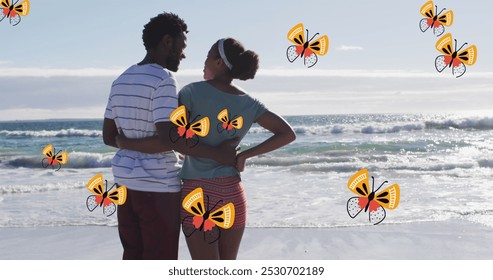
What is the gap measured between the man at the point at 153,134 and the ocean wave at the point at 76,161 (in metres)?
13.6

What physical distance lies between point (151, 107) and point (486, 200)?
6.62 metres

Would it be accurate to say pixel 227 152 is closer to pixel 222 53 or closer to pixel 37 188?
pixel 222 53

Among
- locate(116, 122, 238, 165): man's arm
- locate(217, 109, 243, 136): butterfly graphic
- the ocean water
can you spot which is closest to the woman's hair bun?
locate(217, 109, 243, 136): butterfly graphic

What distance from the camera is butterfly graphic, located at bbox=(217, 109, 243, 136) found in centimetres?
229

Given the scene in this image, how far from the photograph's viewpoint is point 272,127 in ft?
7.86

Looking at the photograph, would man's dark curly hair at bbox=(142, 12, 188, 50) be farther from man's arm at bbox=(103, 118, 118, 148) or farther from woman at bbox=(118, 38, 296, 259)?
man's arm at bbox=(103, 118, 118, 148)

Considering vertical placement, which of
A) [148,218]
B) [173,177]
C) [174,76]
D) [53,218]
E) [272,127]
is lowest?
[53,218]

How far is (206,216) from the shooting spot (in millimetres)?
2256

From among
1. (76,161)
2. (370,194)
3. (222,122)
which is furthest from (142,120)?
(76,161)

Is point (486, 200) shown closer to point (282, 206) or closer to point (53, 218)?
point (282, 206)

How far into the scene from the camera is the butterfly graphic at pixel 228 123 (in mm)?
2285

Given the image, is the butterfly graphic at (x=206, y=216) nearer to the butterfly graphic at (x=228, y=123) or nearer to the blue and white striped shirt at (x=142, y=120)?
the blue and white striped shirt at (x=142, y=120)
